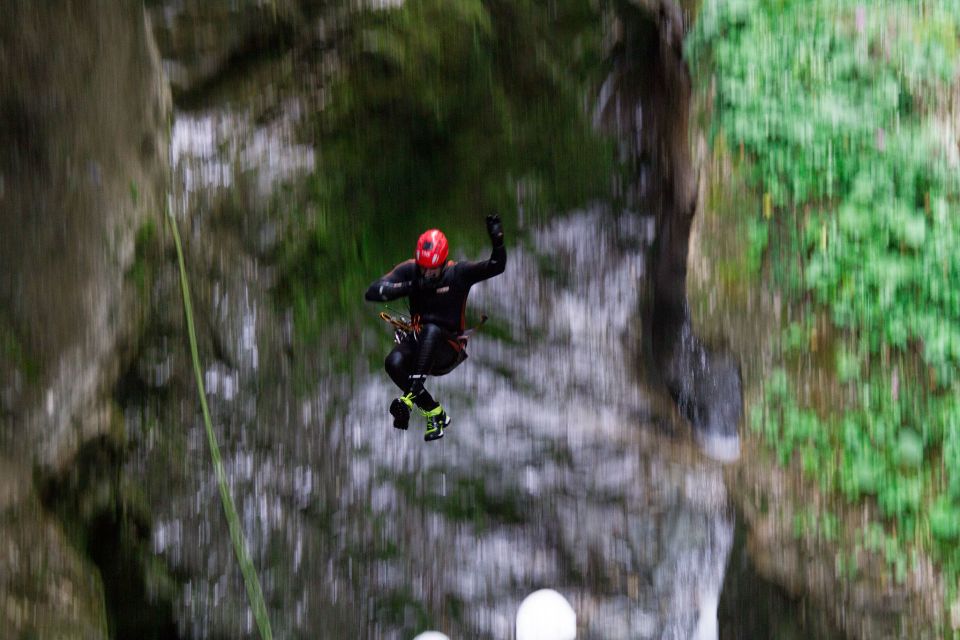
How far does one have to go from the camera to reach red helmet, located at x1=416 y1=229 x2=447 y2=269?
5.35m

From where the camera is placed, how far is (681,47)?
707cm

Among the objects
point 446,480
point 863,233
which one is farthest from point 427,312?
point 863,233

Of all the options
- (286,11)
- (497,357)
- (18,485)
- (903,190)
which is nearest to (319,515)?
(497,357)

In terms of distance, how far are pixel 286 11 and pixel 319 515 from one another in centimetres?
438

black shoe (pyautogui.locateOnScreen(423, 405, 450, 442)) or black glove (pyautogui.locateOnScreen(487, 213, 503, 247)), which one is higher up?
black glove (pyautogui.locateOnScreen(487, 213, 503, 247))

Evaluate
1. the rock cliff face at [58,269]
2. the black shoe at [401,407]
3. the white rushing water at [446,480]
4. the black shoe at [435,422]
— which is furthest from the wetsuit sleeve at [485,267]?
the rock cliff face at [58,269]

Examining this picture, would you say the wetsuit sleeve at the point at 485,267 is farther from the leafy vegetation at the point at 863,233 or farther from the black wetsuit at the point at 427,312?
the leafy vegetation at the point at 863,233

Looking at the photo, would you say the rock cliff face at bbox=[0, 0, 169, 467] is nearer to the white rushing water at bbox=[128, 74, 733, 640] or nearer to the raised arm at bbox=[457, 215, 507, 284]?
the white rushing water at bbox=[128, 74, 733, 640]

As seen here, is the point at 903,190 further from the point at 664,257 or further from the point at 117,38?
the point at 117,38

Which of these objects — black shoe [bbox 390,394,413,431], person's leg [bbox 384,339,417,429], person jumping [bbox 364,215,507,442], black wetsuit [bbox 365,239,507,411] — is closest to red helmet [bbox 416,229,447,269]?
person jumping [bbox 364,215,507,442]

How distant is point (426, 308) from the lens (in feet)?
18.6

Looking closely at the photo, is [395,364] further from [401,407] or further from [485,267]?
[485,267]

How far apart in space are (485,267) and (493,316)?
255 centimetres

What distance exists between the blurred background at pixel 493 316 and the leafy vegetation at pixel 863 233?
0.8 inches
